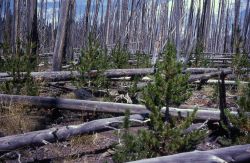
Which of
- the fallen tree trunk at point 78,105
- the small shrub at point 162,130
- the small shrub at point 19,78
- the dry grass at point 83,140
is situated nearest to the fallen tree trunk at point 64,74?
the small shrub at point 19,78

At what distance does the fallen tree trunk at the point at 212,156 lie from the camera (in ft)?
10.8

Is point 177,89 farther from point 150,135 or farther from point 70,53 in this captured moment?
point 70,53

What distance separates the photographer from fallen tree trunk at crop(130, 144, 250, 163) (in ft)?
10.8

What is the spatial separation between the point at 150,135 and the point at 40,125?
2397mm

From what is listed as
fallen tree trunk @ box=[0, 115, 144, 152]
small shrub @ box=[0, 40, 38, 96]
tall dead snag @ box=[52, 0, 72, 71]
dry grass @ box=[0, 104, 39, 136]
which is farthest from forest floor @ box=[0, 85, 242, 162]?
tall dead snag @ box=[52, 0, 72, 71]

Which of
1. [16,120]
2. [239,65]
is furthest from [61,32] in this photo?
[239,65]

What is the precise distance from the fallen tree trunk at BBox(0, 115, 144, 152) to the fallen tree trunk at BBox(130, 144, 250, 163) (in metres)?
1.59

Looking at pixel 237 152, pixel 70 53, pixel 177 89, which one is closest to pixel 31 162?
pixel 177 89

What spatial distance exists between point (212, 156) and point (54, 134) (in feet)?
6.97

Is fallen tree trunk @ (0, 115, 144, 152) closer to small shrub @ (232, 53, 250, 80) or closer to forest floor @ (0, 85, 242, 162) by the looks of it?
forest floor @ (0, 85, 242, 162)

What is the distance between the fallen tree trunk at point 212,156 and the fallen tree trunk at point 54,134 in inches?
62.4

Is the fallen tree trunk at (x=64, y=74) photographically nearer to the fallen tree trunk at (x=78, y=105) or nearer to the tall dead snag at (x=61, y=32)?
the fallen tree trunk at (x=78, y=105)

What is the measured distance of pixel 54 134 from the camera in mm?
4672

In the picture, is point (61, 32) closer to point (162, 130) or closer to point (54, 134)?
point (54, 134)
